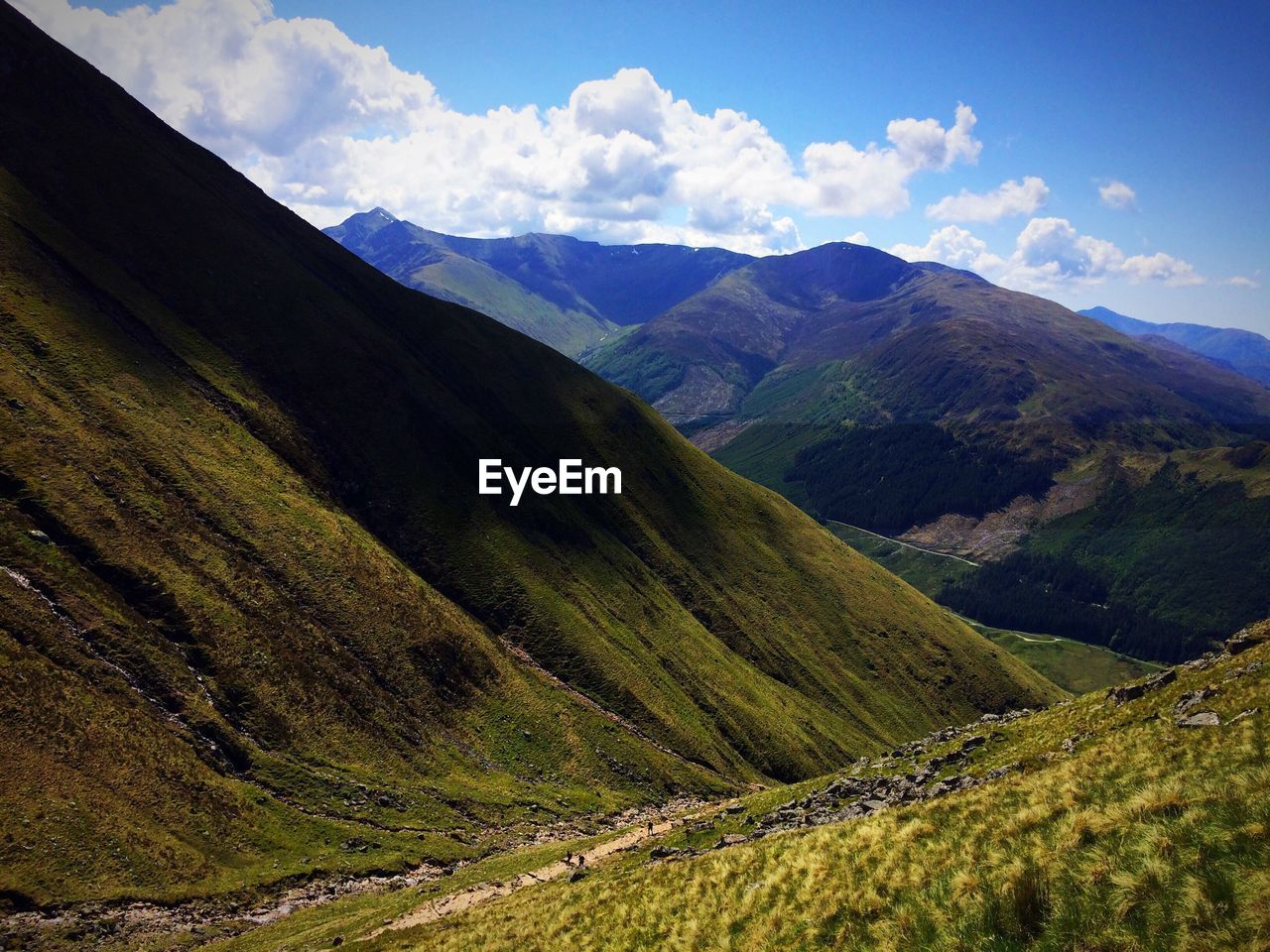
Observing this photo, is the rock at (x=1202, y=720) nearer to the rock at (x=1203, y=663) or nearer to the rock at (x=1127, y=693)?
the rock at (x=1127, y=693)

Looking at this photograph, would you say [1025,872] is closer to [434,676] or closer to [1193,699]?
[1193,699]

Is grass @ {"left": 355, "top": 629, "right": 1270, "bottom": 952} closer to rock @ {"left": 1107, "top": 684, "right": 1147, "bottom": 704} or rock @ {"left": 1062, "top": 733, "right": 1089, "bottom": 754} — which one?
rock @ {"left": 1062, "top": 733, "right": 1089, "bottom": 754}

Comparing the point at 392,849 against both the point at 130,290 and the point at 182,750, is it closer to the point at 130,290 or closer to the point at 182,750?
the point at 182,750

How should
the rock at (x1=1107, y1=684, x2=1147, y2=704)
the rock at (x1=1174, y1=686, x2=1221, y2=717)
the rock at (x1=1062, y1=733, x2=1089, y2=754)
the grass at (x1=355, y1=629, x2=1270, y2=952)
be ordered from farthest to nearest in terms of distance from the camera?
the rock at (x1=1107, y1=684, x2=1147, y2=704) < the rock at (x1=1062, y1=733, x2=1089, y2=754) < the rock at (x1=1174, y1=686, x2=1221, y2=717) < the grass at (x1=355, y1=629, x2=1270, y2=952)

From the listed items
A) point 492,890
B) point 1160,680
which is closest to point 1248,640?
point 1160,680

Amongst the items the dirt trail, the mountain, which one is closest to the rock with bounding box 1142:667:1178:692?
the dirt trail

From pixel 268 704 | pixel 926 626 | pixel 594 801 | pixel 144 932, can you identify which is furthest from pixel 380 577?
pixel 926 626

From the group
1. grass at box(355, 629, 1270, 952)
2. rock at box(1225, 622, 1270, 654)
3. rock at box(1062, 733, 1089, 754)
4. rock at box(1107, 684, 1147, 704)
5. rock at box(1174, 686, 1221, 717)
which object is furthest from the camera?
rock at box(1107, 684, 1147, 704)
